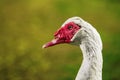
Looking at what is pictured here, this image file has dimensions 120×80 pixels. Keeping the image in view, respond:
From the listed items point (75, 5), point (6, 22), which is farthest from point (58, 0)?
point (6, 22)

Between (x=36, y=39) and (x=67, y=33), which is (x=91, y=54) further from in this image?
(x=36, y=39)

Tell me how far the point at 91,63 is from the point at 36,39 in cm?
220

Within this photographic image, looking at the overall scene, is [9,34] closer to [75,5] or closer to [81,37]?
[75,5]

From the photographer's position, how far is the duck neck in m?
2.91

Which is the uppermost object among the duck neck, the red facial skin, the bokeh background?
the bokeh background

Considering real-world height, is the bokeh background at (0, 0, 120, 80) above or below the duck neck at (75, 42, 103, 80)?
above

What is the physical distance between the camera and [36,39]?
5.08 meters

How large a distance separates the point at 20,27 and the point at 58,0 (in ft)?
1.30

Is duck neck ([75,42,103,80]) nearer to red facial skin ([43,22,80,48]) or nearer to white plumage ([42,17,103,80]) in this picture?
white plumage ([42,17,103,80])

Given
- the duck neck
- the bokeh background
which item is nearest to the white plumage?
the duck neck

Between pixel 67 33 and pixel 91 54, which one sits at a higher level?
pixel 67 33

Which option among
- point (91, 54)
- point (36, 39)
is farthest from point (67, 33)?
point (36, 39)

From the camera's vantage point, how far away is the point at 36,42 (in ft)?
16.7

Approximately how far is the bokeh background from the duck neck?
81.9 inches
